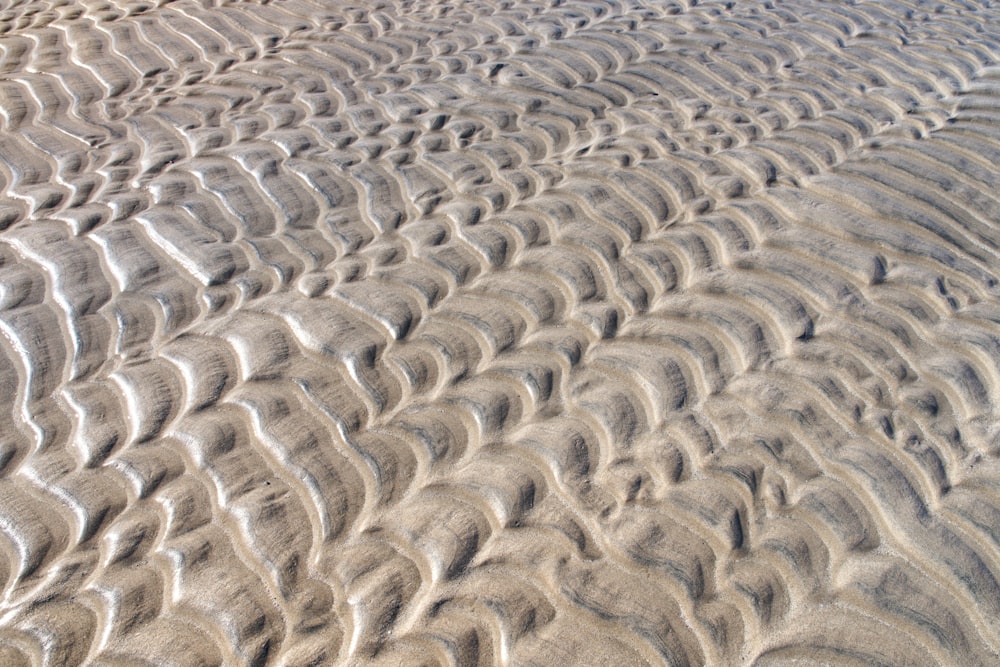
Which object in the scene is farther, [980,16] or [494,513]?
[980,16]

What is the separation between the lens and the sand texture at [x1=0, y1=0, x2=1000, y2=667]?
232cm

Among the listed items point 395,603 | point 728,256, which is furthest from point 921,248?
point 395,603

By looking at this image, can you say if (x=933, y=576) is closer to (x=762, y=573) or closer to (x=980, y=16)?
(x=762, y=573)

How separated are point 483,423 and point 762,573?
38.4 inches

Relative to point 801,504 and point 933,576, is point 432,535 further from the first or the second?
point 933,576

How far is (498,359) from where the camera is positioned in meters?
3.10

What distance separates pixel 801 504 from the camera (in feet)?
8.61

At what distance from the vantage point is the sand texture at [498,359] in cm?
232

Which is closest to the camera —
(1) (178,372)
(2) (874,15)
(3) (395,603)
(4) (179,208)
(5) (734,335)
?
(3) (395,603)

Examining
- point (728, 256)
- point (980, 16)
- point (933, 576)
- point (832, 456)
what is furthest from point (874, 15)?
point (933, 576)

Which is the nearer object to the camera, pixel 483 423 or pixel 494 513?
pixel 494 513

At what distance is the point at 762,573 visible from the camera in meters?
2.42

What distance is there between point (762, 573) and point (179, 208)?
285 cm

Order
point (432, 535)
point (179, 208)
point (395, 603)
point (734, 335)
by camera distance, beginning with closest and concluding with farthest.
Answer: point (395, 603) → point (432, 535) → point (734, 335) → point (179, 208)
